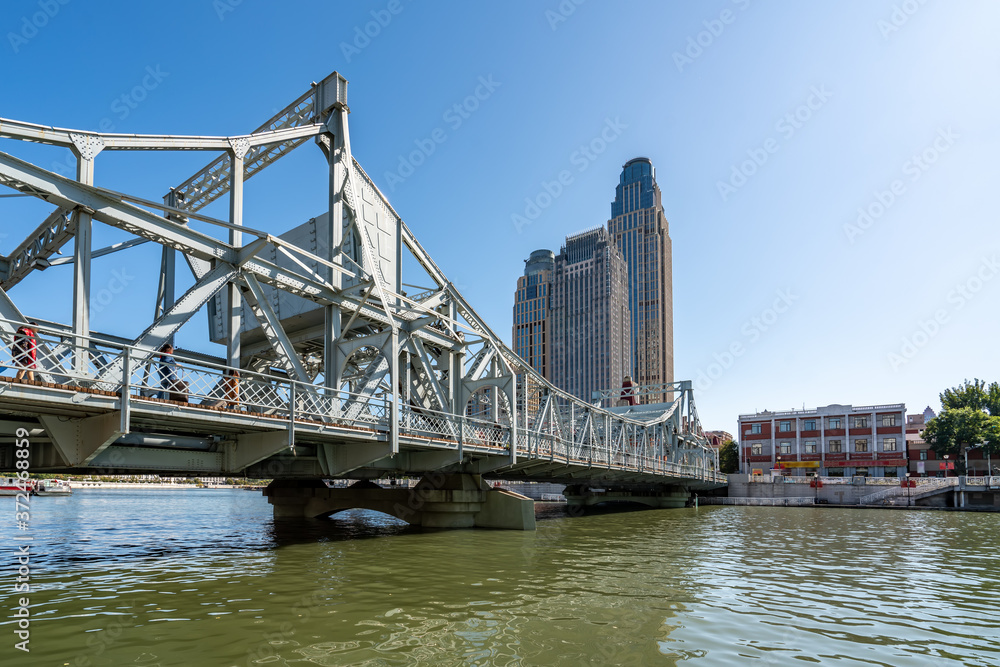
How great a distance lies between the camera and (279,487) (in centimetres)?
3688

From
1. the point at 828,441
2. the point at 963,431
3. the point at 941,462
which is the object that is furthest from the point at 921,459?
the point at 828,441

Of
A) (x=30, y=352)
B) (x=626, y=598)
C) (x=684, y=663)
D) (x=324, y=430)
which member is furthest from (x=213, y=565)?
(x=684, y=663)

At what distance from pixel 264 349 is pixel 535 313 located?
165871 mm

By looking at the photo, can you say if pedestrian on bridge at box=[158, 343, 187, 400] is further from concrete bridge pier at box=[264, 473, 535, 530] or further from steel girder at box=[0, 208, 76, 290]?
concrete bridge pier at box=[264, 473, 535, 530]

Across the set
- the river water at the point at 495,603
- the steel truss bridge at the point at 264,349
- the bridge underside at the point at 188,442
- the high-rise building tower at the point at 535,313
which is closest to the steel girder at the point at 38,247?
the steel truss bridge at the point at 264,349

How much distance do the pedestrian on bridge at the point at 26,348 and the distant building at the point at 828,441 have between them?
315 feet

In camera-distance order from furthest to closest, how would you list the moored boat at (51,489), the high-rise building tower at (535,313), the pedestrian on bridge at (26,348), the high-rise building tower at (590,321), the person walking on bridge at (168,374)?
the high-rise building tower at (535,313)
the high-rise building tower at (590,321)
the moored boat at (51,489)
the person walking on bridge at (168,374)
the pedestrian on bridge at (26,348)

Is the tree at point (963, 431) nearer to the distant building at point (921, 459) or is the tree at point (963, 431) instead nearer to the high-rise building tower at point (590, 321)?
the distant building at point (921, 459)

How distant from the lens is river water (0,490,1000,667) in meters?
9.58

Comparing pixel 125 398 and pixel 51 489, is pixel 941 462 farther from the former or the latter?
pixel 51 489

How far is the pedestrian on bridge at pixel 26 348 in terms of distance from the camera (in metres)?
12.8

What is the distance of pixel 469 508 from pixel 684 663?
905 inches

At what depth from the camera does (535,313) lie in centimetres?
19375

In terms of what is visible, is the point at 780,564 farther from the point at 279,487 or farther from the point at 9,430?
the point at 279,487
